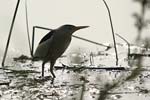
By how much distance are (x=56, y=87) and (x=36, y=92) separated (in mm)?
388

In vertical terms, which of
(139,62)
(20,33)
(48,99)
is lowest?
(48,99)

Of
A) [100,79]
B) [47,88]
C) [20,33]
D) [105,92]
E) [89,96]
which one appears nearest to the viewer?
[105,92]

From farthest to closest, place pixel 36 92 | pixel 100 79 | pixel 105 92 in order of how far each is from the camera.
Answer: pixel 36 92 < pixel 100 79 < pixel 105 92

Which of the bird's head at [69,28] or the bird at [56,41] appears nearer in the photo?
the bird at [56,41]

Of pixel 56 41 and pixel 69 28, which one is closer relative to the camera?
pixel 56 41

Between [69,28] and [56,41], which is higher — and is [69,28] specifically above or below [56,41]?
above

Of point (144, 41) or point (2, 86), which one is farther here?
point (2, 86)

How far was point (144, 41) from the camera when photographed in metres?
0.84

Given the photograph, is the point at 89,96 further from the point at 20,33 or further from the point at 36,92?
the point at 20,33

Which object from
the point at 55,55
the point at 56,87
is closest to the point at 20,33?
the point at 56,87

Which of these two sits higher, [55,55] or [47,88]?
[55,55]

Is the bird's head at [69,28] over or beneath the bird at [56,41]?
over

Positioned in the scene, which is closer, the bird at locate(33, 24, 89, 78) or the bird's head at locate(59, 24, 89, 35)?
the bird at locate(33, 24, 89, 78)

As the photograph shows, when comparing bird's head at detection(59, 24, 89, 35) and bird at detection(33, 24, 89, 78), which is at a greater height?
bird's head at detection(59, 24, 89, 35)
